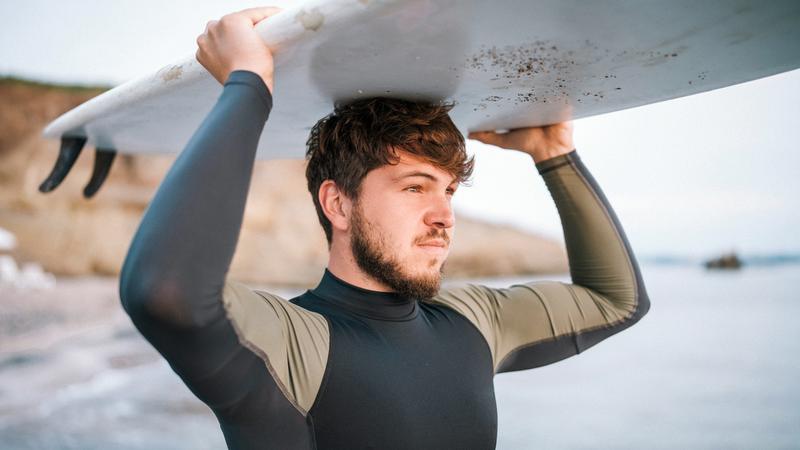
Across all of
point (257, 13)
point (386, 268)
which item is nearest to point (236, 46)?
point (257, 13)

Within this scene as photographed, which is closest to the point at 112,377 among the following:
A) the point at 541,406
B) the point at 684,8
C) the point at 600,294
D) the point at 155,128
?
the point at 541,406

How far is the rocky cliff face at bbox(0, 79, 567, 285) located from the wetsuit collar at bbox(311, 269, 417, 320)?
10230 millimetres

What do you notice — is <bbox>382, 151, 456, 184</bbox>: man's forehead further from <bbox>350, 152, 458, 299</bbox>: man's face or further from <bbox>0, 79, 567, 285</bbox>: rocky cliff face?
<bbox>0, 79, 567, 285</bbox>: rocky cliff face

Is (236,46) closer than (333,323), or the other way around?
(236,46)

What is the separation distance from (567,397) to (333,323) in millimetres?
5151

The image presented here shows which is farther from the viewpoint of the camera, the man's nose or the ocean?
the ocean

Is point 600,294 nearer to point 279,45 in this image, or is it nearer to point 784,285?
point 279,45

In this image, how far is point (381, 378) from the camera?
102cm

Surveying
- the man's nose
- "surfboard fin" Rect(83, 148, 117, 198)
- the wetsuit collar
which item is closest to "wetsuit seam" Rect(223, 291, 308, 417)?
the wetsuit collar

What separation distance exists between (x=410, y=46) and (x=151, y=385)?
5.24m

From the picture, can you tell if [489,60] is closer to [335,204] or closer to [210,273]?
[335,204]

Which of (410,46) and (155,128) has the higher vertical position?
(410,46)

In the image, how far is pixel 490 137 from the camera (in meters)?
1.51

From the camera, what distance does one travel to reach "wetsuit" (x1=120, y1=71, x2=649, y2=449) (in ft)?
2.32
